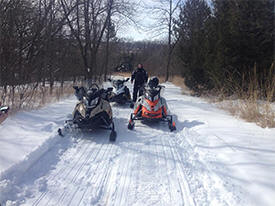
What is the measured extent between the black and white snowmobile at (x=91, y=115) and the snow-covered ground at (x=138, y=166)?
11.1 inches

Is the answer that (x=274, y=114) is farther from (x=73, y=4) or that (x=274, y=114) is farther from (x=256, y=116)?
(x=73, y=4)

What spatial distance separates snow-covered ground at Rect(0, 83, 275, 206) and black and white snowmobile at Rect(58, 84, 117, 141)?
28 centimetres

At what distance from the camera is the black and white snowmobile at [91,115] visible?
17.5ft

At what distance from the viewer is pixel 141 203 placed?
2.89 metres

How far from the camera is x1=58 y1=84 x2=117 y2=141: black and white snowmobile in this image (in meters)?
5.32

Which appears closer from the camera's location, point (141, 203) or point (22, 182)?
point (141, 203)

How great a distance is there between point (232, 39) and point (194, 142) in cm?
685

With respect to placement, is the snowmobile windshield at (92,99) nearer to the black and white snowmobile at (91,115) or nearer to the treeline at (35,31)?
the black and white snowmobile at (91,115)

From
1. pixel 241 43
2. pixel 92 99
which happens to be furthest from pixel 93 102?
pixel 241 43

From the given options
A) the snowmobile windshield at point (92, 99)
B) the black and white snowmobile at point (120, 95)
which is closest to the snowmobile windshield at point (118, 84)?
the black and white snowmobile at point (120, 95)

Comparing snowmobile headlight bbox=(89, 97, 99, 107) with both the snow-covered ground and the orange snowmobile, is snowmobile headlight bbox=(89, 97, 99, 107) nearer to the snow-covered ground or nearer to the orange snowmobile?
the snow-covered ground

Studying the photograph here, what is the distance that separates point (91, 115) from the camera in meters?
5.36

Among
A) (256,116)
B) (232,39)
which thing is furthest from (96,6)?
(256,116)

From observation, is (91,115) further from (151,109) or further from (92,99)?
(151,109)
